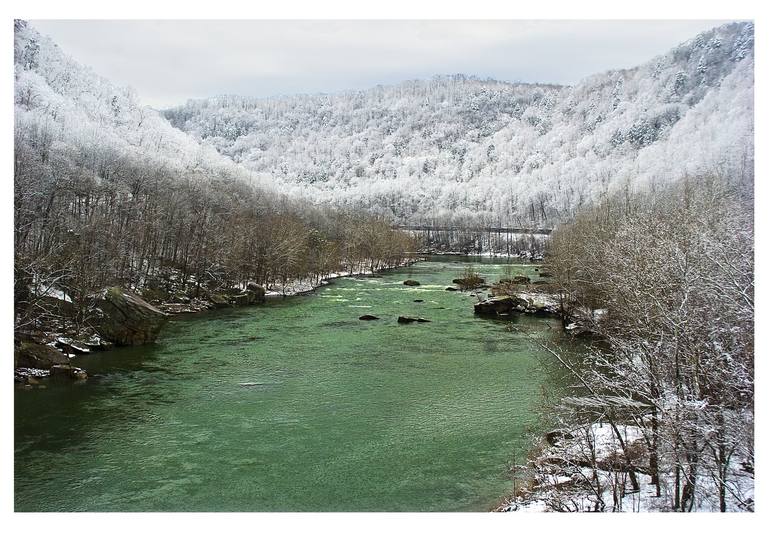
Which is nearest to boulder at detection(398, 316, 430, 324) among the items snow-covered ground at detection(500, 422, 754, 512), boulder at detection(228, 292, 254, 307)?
boulder at detection(228, 292, 254, 307)

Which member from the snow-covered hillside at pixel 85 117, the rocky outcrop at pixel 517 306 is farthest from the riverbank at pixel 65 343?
the rocky outcrop at pixel 517 306

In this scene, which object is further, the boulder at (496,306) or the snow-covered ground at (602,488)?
the boulder at (496,306)

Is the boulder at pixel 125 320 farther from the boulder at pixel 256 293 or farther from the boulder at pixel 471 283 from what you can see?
the boulder at pixel 471 283

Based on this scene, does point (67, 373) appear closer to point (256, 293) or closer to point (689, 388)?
point (689, 388)

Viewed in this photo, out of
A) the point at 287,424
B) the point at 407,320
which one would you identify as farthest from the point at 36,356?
the point at 407,320
